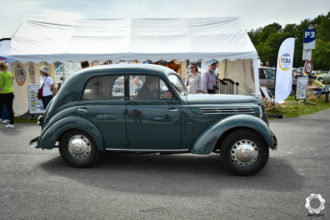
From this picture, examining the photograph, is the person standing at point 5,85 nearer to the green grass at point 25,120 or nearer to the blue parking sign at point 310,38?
the green grass at point 25,120

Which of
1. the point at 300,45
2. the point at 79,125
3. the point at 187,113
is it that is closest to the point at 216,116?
the point at 187,113

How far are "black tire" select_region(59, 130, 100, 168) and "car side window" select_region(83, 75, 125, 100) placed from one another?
2.10ft

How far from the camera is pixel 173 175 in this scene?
16.2 feet

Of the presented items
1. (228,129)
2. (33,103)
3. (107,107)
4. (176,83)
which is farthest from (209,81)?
(33,103)

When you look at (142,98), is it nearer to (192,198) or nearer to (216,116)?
(216,116)

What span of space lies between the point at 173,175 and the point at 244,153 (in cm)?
114

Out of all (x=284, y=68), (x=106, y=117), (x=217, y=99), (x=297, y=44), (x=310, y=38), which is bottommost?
(x=106, y=117)

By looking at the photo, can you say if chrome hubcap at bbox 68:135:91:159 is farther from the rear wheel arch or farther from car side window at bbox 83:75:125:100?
the rear wheel arch

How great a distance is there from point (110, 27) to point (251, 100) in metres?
8.88

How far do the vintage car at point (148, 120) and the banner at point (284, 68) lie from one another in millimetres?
7281

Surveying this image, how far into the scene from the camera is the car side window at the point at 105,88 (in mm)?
5102

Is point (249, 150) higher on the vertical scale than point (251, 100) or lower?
lower

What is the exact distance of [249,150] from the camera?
15.4 ft

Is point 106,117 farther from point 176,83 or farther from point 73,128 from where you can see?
point 176,83
